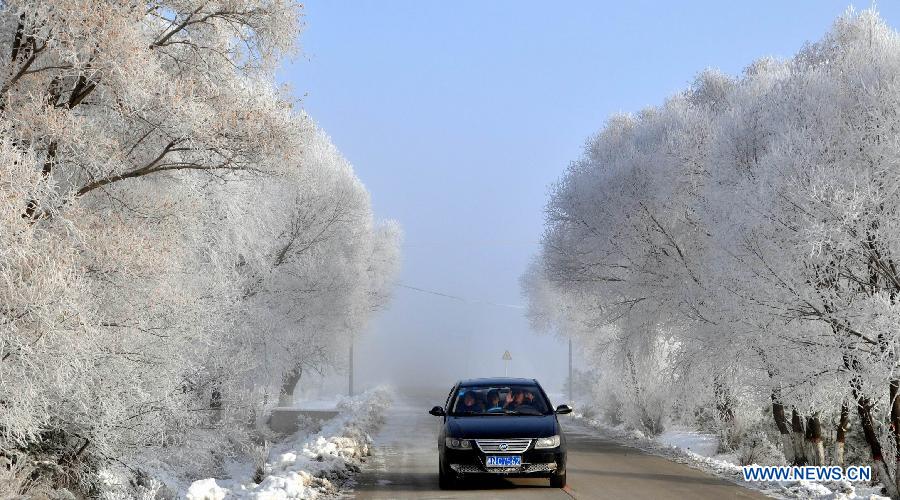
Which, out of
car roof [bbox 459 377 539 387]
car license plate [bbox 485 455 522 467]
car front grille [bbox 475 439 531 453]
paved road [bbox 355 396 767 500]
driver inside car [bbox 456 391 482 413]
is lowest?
paved road [bbox 355 396 767 500]

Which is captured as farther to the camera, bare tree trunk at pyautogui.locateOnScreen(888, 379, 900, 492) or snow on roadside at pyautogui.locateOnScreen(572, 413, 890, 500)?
bare tree trunk at pyautogui.locateOnScreen(888, 379, 900, 492)

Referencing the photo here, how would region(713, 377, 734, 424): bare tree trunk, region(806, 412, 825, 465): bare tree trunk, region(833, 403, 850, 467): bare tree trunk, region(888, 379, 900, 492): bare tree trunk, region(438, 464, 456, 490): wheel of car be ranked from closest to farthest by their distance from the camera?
region(438, 464, 456, 490): wheel of car, region(888, 379, 900, 492): bare tree trunk, region(833, 403, 850, 467): bare tree trunk, region(806, 412, 825, 465): bare tree trunk, region(713, 377, 734, 424): bare tree trunk

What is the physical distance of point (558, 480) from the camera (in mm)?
14469

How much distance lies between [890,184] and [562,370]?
15008 cm

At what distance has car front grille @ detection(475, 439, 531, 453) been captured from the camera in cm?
1396

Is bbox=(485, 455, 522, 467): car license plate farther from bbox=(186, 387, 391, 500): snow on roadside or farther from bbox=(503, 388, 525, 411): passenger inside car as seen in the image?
bbox=(186, 387, 391, 500): snow on roadside

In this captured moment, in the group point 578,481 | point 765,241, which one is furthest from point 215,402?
point 765,241

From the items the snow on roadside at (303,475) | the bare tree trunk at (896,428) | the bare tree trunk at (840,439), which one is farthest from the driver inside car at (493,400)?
the bare tree trunk at (840,439)

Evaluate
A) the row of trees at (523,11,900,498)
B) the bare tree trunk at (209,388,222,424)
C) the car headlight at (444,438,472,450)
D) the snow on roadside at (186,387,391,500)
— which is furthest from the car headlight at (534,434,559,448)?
the bare tree trunk at (209,388,222,424)

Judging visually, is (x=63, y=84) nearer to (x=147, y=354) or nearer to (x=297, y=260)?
(x=147, y=354)

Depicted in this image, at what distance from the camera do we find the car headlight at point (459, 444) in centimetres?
1402

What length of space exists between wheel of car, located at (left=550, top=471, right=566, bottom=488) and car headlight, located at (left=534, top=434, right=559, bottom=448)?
0.51 meters

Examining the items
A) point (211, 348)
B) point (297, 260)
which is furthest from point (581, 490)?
point (297, 260)

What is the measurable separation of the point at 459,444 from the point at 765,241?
6494 mm
